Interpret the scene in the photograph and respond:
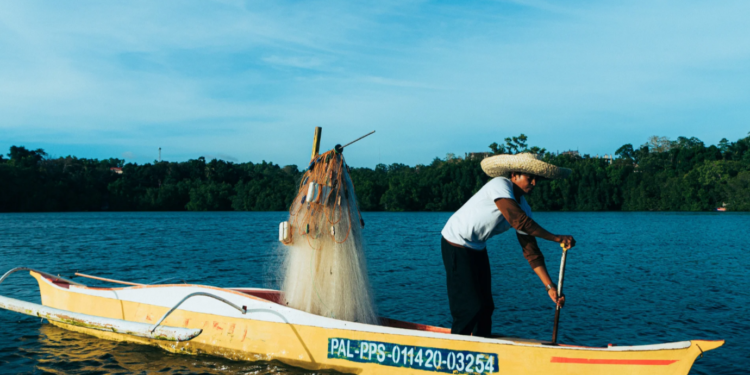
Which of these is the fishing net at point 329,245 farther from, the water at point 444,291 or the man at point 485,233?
the man at point 485,233

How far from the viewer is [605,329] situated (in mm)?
10109

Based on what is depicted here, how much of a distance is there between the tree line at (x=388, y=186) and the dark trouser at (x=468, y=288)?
84845 mm

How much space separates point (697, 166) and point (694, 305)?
9031 cm

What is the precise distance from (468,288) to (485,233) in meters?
0.54

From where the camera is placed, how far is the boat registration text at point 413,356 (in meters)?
4.87

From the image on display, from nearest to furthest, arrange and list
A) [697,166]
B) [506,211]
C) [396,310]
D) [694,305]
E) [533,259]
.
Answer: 1. [506,211]
2. [533,259]
3. [396,310]
4. [694,305]
5. [697,166]

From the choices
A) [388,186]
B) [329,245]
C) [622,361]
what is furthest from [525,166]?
[388,186]

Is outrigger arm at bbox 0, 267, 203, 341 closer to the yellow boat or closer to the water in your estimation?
the yellow boat

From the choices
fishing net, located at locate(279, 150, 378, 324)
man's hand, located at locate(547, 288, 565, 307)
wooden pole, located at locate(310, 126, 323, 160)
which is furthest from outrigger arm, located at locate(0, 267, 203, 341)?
man's hand, located at locate(547, 288, 565, 307)

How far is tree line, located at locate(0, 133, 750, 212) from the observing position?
278 feet

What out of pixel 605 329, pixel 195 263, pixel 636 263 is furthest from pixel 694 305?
pixel 195 263

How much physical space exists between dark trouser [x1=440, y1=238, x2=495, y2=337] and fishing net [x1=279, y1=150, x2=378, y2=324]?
4.75 ft

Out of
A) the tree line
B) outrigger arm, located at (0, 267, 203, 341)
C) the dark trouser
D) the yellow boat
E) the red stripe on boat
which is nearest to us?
the red stripe on boat

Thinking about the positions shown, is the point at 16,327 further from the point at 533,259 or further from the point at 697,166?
the point at 697,166
